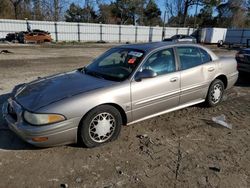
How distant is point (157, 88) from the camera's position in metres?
4.06

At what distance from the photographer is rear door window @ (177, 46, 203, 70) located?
4516mm

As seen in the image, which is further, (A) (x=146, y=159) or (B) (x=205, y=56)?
(B) (x=205, y=56)

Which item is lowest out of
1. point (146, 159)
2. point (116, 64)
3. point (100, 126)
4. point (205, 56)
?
point (146, 159)

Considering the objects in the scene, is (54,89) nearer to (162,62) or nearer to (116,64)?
(116,64)

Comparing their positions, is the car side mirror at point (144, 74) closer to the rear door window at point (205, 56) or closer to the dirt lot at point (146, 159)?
the dirt lot at point (146, 159)

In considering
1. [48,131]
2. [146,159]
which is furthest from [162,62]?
[48,131]

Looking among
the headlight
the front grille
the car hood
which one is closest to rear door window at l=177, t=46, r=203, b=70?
the car hood

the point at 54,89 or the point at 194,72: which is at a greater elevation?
the point at 194,72

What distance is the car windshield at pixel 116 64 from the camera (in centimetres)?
395

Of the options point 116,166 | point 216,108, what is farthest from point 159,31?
point 116,166

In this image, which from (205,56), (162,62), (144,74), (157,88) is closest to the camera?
(144,74)

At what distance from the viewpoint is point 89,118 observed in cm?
339

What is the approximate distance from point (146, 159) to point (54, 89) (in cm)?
171

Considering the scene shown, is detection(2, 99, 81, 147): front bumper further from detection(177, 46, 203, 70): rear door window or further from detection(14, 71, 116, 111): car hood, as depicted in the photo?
detection(177, 46, 203, 70): rear door window
